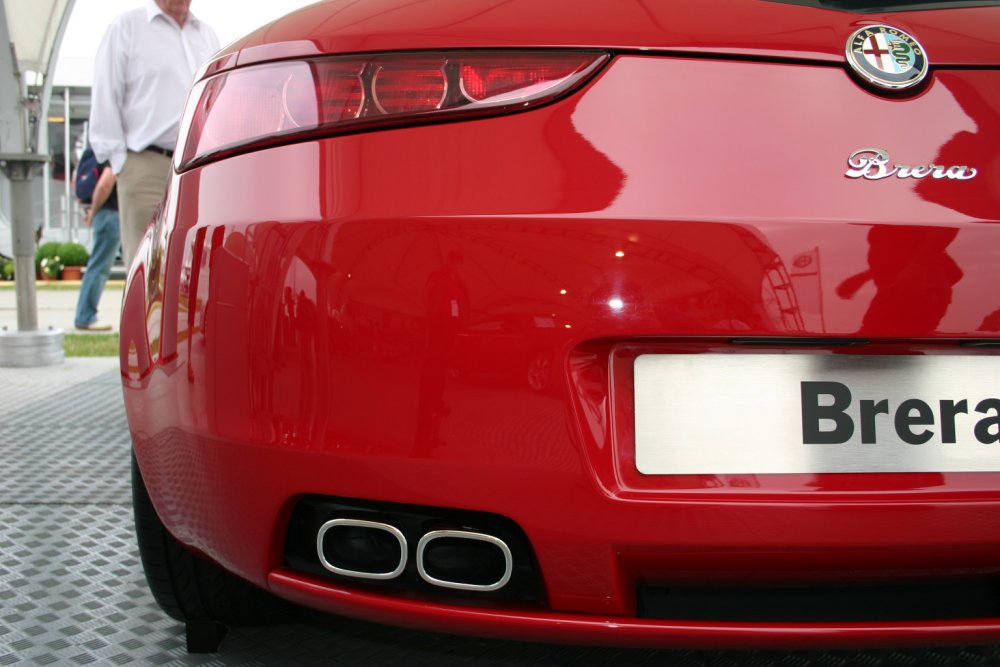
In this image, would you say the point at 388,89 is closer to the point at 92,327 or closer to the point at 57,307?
the point at 92,327

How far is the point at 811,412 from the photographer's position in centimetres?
123

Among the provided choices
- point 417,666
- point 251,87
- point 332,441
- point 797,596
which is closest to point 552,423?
point 332,441

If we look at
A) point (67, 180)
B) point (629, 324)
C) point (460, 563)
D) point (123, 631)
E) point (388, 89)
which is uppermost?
point (67, 180)

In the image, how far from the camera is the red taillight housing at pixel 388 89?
1.29 metres

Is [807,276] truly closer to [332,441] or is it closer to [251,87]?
[332,441]

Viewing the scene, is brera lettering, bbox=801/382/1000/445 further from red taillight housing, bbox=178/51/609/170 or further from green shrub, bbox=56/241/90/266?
green shrub, bbox=56/241/90/266

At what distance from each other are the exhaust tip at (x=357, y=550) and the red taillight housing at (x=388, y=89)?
495 millimetres

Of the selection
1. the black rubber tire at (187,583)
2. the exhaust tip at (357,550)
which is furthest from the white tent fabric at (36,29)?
the exhaust tip at (357,550)

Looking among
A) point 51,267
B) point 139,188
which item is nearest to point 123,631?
point 139,188

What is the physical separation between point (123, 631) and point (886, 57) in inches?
61.3

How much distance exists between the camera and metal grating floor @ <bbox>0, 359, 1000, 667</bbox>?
1.78 m

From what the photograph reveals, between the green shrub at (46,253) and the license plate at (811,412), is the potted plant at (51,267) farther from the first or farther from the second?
the license plate at (811,412)

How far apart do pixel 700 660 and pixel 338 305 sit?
946 mm

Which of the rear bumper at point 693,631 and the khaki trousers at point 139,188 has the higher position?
the khaki trousers at point 139,188
